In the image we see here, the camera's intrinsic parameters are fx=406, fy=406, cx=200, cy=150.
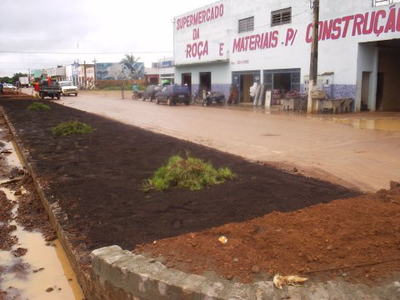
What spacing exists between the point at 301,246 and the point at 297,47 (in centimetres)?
2383

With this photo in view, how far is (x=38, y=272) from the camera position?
4.61 m

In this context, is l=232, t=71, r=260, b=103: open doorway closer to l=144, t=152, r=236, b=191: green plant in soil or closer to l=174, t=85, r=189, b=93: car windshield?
l=174, t=85, r=189, b=93: car windshield

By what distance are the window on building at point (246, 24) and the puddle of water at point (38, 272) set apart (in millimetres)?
27002

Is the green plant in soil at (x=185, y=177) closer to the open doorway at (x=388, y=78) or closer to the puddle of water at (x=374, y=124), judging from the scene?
the puddle of water at (x=374, y=124)

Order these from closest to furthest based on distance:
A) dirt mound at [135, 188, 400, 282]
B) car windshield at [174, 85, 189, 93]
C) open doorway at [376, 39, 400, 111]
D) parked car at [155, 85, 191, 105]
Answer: dirt mound at [135, 188, 400, 282] → open doorway at [376, 39, 400, 111] → parked car at [155, 85, 191, 105] → car windshield at [174, 85, 189, 93]

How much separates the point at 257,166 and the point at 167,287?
4.85 meters

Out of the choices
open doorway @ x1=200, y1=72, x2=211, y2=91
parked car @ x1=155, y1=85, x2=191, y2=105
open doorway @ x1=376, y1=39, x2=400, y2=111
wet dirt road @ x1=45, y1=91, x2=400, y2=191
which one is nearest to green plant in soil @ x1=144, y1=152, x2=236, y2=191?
wet dirt road @ x1=45, y1=91, x2=400, y2=191

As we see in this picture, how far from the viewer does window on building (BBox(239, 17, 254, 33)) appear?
29.8 metres

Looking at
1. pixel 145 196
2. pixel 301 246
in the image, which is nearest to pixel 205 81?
pixel 145 196

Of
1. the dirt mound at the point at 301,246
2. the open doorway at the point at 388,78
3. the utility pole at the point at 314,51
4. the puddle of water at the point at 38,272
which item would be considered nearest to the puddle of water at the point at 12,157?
the puddle of water at the point at 38,272

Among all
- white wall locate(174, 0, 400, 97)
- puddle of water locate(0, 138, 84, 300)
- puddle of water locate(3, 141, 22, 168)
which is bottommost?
puddle of water locate(0, 138, 84, 300)

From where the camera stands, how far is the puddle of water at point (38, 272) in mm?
4176

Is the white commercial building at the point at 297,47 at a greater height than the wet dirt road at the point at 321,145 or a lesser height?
greater

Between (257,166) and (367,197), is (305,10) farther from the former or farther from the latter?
(367,197)
